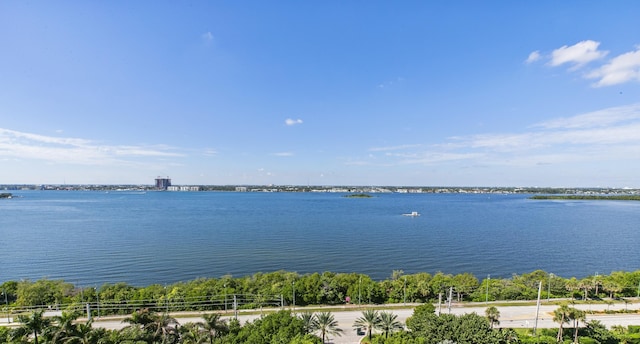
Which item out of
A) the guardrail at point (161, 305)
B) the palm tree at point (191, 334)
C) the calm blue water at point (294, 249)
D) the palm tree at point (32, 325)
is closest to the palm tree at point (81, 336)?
the palm tree at point (32, 325)

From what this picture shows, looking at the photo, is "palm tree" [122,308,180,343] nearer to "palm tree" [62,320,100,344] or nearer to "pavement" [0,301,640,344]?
"palm tree" [62,320,100,344]

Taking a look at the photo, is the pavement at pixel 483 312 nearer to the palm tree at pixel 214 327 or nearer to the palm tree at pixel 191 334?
the palm tree at pixel 214 327

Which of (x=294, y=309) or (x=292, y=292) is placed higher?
(x=292, y=292)

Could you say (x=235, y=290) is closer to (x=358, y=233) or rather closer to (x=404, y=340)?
(x=404, y=340)

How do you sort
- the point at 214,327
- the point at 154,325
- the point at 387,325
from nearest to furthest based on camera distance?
the point at 154,325 → the point at 214,327 → the point at 387,325

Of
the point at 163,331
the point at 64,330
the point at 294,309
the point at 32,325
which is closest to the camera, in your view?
the point at 64,330

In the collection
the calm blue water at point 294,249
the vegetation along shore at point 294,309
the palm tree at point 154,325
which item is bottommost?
the calm blue water at point 294,249

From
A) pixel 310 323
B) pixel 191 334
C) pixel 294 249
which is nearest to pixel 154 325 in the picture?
pixel 191 334

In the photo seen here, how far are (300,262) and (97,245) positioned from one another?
163 feet

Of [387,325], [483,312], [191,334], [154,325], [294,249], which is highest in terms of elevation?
[154,325]

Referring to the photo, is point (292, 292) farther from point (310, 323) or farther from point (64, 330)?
point (64, 330)

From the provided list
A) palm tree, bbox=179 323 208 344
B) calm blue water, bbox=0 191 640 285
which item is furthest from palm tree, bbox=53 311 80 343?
calm blue water, bbox=0 191 640 285

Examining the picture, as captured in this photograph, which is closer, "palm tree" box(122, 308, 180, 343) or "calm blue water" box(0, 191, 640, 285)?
"palm tree" box(122, 308, 180, 343)

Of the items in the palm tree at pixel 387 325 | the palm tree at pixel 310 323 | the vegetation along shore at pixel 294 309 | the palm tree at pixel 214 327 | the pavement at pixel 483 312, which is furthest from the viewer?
the pavement at pixel 483 312
